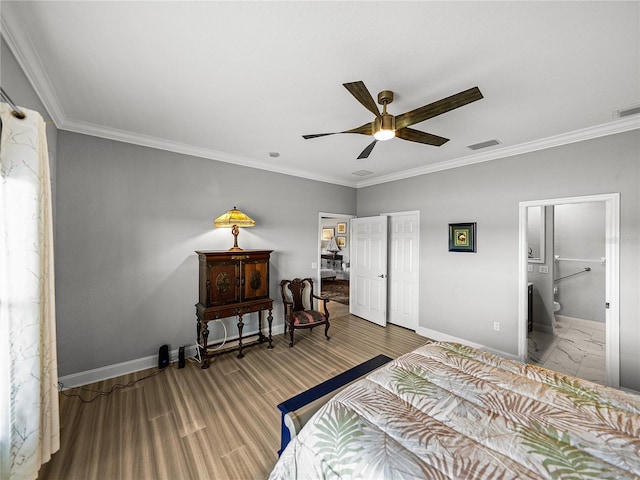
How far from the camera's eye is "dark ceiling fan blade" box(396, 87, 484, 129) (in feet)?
4.97

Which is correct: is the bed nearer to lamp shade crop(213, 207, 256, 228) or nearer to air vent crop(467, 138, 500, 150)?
lamp shade crop(213, 207, 256, 228)

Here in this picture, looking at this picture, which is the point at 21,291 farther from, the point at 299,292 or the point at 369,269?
the point at 369,269

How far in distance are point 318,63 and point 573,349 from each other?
4.89m

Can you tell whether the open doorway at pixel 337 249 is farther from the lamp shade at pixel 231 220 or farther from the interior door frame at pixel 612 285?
the interior door frame at pixel 612 285

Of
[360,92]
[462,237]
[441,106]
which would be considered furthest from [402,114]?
[462,237]

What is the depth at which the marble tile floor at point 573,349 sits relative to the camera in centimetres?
301

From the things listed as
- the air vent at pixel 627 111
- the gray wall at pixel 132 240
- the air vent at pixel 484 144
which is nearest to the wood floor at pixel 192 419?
the gray wall at pixel 132 240

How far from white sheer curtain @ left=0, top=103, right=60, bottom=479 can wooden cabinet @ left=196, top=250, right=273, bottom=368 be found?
1.61 meters

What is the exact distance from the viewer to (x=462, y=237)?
366cm

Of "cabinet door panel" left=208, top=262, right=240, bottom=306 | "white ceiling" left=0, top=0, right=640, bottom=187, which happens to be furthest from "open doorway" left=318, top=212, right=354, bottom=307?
"white ceiling" left=0, top=0, right=640, bottom=187

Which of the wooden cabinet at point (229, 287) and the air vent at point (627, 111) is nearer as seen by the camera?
the air vent at point (627, 111)

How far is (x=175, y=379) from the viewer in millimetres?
2756

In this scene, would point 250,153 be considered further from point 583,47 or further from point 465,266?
point 465,266

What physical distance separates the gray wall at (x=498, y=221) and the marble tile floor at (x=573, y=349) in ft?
1.62
